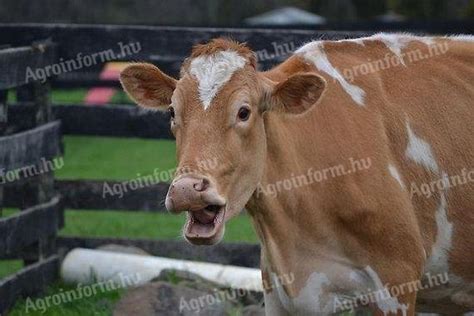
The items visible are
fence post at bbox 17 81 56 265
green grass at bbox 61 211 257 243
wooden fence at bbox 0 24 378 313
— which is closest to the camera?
wooden fence at bbox 0 24 378 313

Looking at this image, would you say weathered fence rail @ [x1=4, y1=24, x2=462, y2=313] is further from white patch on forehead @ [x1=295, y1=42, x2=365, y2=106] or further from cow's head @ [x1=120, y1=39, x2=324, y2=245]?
cow's head @ [x1=120, y1=39, x2=324, y2=245]

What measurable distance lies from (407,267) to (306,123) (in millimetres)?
893

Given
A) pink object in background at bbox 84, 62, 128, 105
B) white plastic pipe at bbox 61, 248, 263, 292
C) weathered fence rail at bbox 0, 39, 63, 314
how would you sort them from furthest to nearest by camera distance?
pink object in background at bbox 84, 62, 128, 105 → white plastic pipe at bbox 61, 248, 263, 292 → weathered fence rail at bbox 0, 39, 63, 314

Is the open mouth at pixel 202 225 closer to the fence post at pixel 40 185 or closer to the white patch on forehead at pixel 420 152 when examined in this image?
the white patch on forehead at pixel 420 152

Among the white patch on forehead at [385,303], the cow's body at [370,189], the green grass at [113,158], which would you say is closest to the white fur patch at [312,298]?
the cow's body at [370,189]

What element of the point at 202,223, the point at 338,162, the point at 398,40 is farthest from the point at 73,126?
the point at 202,223

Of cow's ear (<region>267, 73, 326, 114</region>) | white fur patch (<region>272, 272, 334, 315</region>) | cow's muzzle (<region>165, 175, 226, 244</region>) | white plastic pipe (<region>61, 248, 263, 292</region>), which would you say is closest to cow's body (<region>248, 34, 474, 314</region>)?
white fur patch (<region>272, 272, 334, 315</region>)

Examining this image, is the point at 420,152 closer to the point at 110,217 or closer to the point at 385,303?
the point at 385,303

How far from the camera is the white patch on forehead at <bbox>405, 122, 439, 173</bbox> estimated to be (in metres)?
6.52

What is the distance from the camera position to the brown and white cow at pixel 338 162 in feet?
18.7

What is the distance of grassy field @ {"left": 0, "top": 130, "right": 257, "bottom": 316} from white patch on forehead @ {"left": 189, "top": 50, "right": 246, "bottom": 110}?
292cm

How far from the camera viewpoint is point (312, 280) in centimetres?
621

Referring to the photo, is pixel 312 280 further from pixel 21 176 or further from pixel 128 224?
pixel 128 224

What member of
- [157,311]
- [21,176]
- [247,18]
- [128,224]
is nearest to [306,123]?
[157,311]
